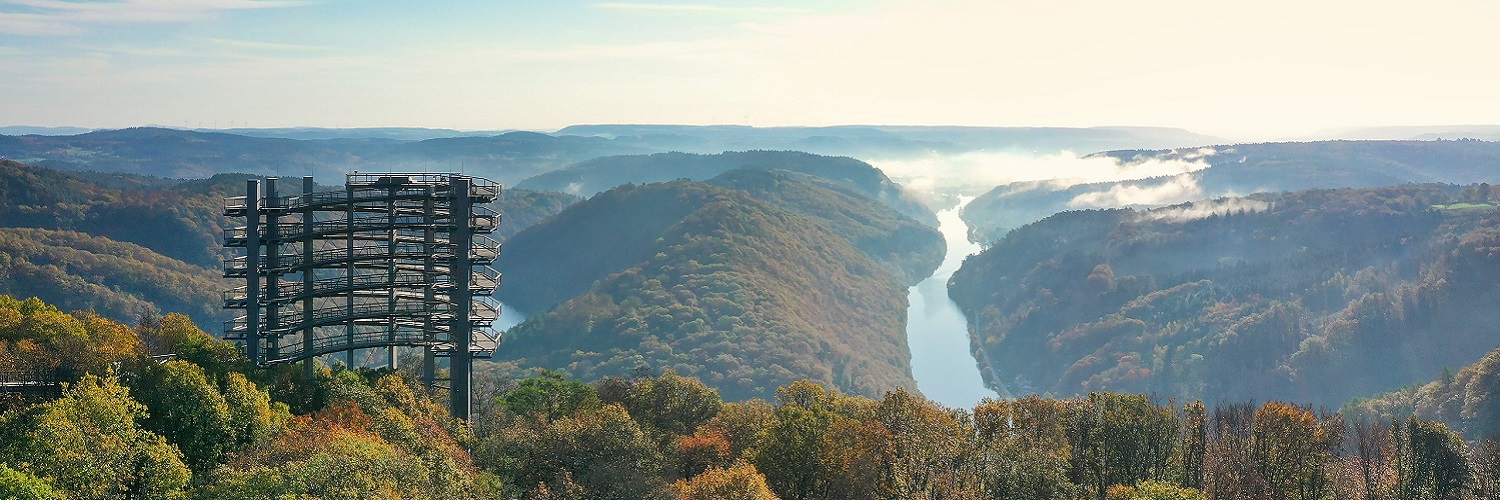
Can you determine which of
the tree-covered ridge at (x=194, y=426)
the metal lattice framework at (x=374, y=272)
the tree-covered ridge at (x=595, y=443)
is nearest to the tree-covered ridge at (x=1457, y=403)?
the tree-covered ridge at (x=595, y=443)

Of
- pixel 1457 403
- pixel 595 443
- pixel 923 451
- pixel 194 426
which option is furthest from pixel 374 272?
pixel 1457 403

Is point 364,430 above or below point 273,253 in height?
below

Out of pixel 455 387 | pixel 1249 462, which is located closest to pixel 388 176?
pixel 455 387

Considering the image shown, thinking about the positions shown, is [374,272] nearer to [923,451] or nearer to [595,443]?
[595,443]

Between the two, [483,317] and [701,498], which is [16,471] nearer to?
[701,498]

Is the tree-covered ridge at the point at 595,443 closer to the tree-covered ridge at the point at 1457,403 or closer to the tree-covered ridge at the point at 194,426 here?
the tree-covered ridge at the point at 194,426

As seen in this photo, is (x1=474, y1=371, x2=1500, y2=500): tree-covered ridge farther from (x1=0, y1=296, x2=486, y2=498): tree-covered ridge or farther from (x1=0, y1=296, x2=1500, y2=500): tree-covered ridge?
(x1=0, y1=296, x2=486, y2=498): tree-covered ridge

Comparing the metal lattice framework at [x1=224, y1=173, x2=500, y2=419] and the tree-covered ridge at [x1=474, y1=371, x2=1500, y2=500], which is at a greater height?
the metal lattice framework at [x1=224, y1=173, x2=500, y2=419]

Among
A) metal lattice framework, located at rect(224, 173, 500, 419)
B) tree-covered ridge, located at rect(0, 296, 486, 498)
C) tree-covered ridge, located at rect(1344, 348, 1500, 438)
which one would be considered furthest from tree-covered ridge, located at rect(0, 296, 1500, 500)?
tree-covered ridge, located at rect(1344, 348, 1500, 438)

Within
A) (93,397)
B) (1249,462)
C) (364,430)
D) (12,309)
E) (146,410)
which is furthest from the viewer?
→ (1249,462)
